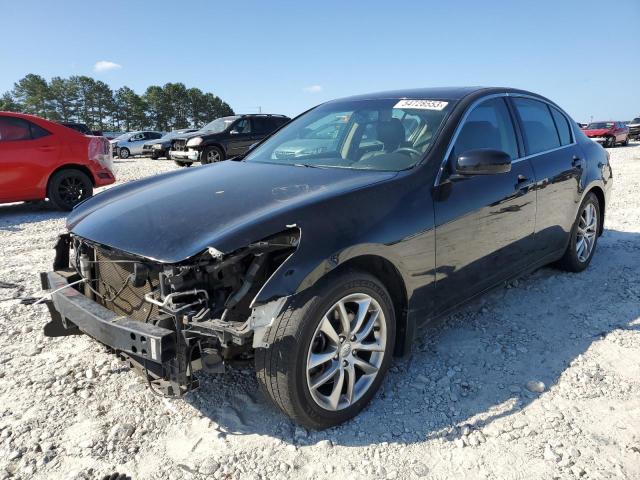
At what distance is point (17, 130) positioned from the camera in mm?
7566

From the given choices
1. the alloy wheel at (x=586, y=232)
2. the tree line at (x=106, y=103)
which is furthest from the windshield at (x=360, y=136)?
the tree line at (x=106, y=103)

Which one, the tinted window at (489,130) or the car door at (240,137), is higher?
A: the car door at (240,137)

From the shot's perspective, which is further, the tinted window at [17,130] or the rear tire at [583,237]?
the tinted window at [17,130]

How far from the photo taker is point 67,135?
8008 mm

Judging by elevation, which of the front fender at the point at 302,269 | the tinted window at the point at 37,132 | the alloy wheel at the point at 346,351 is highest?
the tinted window at the point at 37,132

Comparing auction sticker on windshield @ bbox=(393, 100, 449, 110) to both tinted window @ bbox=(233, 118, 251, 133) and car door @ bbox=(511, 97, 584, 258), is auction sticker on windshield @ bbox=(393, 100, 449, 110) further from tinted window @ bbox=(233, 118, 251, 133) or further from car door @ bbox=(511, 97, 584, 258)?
tinted window @ bbox=(233, 118, 251, 133)

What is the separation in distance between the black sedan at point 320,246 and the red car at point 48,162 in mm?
5280

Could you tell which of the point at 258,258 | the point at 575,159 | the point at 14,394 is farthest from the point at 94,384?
the point at 575,159

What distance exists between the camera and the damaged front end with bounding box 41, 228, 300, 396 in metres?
2.07

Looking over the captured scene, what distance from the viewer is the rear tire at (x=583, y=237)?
4465mm

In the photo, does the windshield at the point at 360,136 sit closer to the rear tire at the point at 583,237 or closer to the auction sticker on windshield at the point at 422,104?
the auction sticker on windshield at the point at 422,104

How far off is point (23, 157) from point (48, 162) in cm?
35

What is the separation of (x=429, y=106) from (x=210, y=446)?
8.23 ft

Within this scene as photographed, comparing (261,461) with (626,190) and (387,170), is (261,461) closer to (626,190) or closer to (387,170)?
(387,170)
